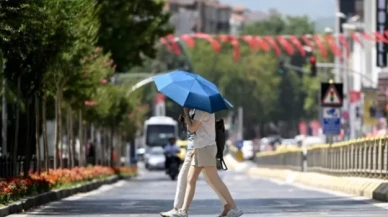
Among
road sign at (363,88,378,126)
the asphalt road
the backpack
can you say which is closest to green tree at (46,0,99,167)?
the asphalt road

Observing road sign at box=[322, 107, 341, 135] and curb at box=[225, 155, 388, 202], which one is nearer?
curb at box=[225, 155, 388, 202]

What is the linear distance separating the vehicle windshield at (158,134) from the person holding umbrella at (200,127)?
105767 mm

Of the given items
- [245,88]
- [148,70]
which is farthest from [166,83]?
[245,88]

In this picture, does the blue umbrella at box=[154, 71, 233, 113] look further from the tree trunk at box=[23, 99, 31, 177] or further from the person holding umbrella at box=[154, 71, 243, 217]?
the tree trunk at box=[23, 99, 31, 177]

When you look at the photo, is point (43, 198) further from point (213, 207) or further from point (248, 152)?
point (248, 152)

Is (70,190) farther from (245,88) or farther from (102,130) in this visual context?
(245,88)

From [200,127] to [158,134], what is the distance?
107m

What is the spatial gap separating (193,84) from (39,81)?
1260 cm

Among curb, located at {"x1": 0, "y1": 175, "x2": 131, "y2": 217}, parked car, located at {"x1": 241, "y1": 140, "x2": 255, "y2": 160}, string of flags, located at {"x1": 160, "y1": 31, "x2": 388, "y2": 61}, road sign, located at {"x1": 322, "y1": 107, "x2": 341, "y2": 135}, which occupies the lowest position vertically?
curb, located at {"x1": 0, "y1": 175, "x2": 131, "y2": 217}

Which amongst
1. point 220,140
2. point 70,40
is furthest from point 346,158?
point 220,140

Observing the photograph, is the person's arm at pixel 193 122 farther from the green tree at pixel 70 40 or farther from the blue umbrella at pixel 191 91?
the green tree at pixel 70 40

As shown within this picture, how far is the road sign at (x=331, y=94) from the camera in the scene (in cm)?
5034

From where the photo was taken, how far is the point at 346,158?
49.2m

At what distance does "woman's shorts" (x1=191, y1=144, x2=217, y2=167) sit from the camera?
25391mm
